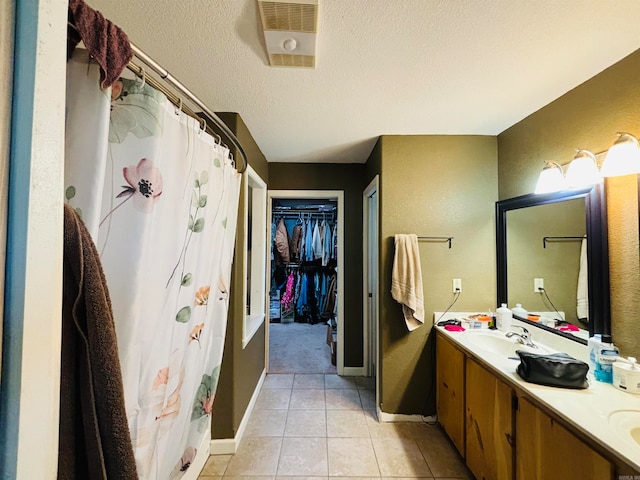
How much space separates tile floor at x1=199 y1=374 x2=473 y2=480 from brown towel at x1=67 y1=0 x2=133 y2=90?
214cm

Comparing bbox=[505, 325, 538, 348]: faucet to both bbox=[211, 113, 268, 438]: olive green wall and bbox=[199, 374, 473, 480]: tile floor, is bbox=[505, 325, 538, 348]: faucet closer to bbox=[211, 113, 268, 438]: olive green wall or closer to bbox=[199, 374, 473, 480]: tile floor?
bbox=[199, 374, 473, 480]: tile floor

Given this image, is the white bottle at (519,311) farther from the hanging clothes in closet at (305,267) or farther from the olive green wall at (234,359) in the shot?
the hanging clothes in closet at (305,267)

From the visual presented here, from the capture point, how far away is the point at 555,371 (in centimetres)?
118

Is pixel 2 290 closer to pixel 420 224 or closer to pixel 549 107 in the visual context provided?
pixel 420 224

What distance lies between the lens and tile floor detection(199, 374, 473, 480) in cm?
167

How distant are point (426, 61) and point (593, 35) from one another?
697 millimetres

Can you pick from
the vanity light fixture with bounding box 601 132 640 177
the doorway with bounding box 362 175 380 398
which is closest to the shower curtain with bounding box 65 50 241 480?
the vanity light fixture with bounding box 601 132 640 177

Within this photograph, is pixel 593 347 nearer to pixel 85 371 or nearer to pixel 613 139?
pixel 613 139

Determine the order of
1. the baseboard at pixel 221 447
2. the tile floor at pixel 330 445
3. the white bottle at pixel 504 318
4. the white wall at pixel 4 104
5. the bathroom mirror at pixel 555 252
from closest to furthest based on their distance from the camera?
the white wall at pixel 4 104, the bathroom mirror at pixel 555 252, the tile floor at pixel 330 445, the baseboard at pixel 221 447, the white bottle at pixel 504 318

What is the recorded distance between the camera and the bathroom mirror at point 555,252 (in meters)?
1.40

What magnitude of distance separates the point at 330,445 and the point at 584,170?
2.33 m

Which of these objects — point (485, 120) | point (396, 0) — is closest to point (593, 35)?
point (485, 120)

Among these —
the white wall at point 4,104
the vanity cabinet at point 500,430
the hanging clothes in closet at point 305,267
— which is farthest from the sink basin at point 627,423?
the hanging clothes in closet at point 305,267

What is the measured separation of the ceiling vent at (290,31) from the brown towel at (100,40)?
1.86 ft
